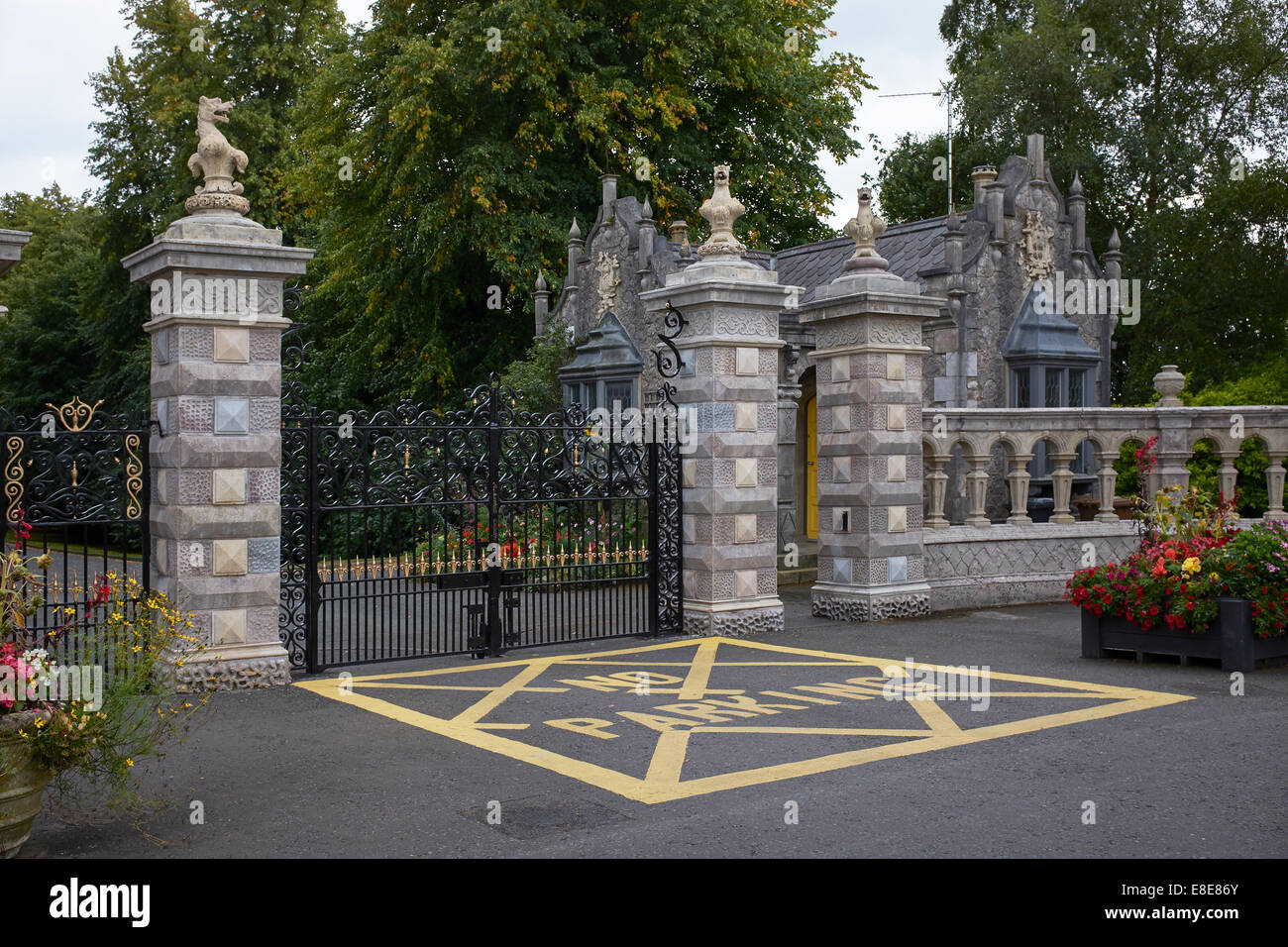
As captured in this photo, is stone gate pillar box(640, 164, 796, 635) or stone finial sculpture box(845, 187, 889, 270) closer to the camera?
stone gate pillar box(640, 164, 796, 635)

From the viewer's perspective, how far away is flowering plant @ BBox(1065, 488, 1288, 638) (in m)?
10.3

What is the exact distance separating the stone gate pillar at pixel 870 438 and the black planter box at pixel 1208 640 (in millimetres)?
3027

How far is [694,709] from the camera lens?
906 centimetres

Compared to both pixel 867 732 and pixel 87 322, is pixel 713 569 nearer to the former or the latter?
pixel 867 732

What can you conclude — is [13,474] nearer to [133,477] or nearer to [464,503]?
[133,477]

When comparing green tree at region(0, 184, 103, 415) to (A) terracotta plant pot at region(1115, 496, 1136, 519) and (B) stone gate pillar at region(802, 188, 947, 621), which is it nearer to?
(B) stone gate pillar at region(802, 188, 947, 621)

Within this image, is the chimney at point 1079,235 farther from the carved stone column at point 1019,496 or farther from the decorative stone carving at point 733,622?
the decorative stone carving at point 733,622

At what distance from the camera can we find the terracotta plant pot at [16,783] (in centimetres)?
545

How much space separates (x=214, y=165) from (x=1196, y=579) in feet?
29.1

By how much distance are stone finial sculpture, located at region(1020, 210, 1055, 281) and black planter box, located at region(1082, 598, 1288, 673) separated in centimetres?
1111

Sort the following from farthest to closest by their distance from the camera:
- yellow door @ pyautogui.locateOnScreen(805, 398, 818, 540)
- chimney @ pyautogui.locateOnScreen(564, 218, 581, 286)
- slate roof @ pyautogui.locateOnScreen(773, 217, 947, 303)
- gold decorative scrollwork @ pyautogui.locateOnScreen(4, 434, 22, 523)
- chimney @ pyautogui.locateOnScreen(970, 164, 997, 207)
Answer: chimney @ pyautogui.locateOnScreen(564, 218, 581, 286), yellow door @ pyautogui.locateOnScreen(805, 398, 818, 540), slate roof @ pyautogui.locateOnScreen(773, 217, 947, 303), chimney @ pyautogui.locateOnScreen(970, 164, 997, 207), gold decorative scrollwork @ pyautogui.locateOnScreen(4, 434, 22, 523)

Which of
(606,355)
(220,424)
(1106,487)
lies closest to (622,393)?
(606,355)

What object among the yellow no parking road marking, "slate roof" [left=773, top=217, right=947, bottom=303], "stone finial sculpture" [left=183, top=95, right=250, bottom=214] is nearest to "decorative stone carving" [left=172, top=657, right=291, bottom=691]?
the yellow no parking road marking

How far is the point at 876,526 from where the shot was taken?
1385 centimetres
